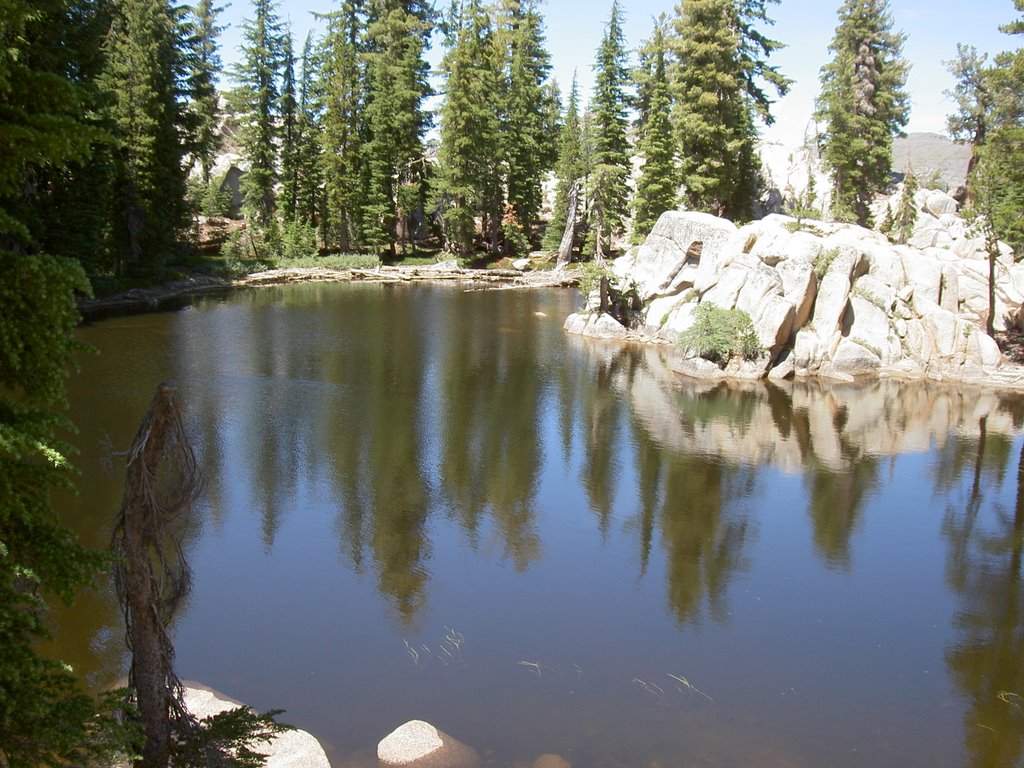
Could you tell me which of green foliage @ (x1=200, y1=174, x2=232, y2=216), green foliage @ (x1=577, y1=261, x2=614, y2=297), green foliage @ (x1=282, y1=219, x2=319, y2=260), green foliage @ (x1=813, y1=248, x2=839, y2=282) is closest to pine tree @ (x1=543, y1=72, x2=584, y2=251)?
green foliage @ (x1=282, y1=219, x2=319, y2=260)

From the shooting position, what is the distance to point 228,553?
612 inches

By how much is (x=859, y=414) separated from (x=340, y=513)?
17423 millimetres

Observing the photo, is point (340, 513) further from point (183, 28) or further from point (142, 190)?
point (183, 28)

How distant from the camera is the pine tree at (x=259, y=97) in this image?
55.4 m

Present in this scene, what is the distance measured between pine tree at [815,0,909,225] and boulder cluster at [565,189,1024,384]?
12.2 meters

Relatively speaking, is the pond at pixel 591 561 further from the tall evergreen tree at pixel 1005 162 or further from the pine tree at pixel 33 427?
the tall evergreen tree at pixel 1005 162

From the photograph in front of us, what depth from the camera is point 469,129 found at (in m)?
54.9

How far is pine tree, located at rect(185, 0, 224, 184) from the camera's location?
159 feet

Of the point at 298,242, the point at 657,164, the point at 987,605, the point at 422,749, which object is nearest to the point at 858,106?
the point at 657,164

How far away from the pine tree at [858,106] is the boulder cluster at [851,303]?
12192 mm

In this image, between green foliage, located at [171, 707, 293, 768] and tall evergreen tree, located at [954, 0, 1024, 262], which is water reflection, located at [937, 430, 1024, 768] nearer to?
green foliage, located at [171, 707, 293, 768]

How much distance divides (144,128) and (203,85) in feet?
27.7

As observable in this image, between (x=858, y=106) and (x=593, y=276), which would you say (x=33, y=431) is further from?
(x=858, y=106)

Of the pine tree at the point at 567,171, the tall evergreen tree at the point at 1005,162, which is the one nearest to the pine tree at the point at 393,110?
the pine tree at the point at 567,171
